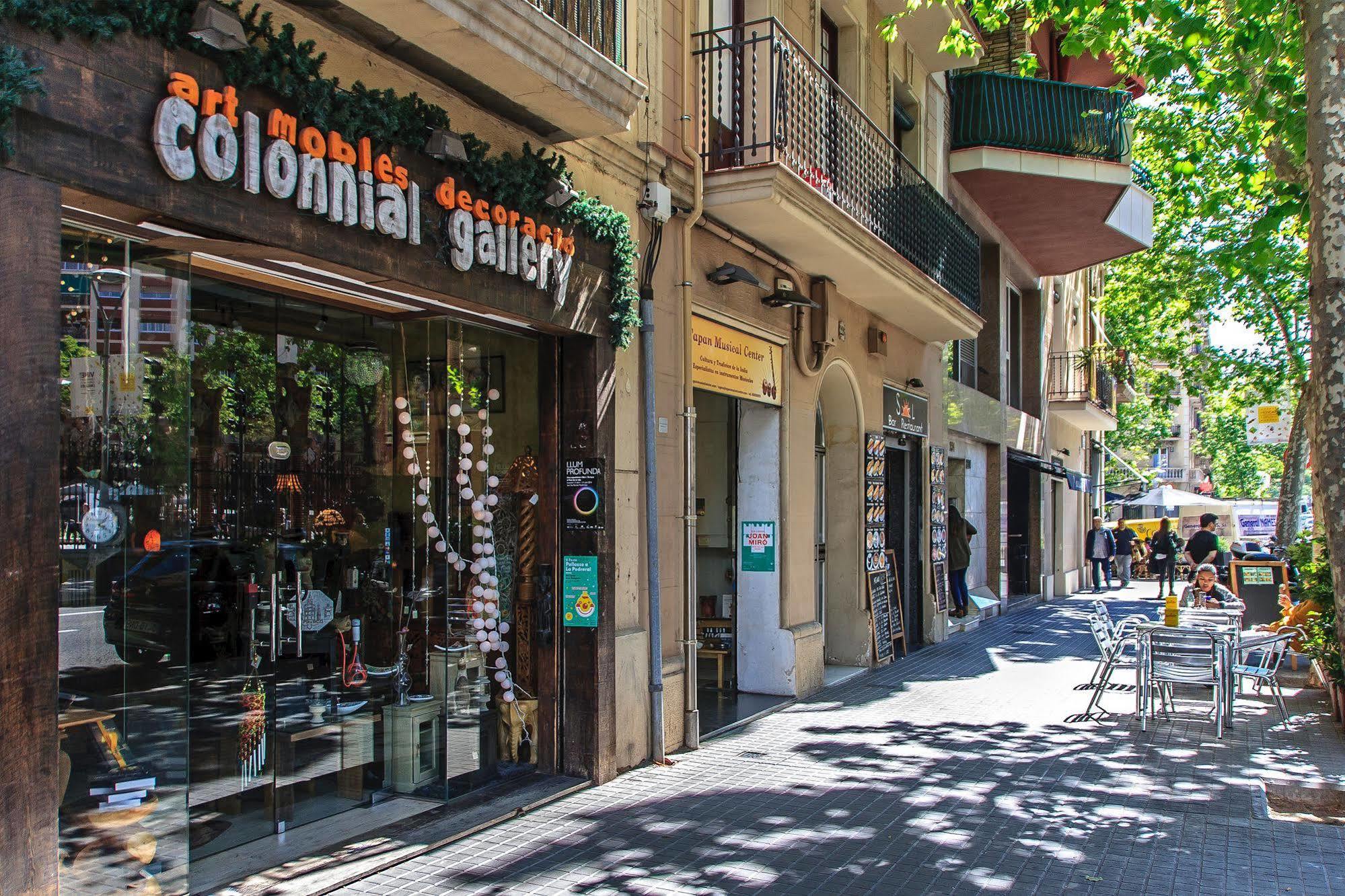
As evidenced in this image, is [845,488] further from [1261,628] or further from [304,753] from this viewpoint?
[304,753]

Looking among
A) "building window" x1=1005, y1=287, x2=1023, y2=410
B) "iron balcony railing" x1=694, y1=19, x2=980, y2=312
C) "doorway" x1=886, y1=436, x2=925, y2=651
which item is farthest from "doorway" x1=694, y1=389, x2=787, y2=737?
"building window" x1=1005, y1=287, x2=1023, y2=410

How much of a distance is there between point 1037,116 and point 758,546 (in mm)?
10111

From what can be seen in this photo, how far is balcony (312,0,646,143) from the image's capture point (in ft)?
16.7

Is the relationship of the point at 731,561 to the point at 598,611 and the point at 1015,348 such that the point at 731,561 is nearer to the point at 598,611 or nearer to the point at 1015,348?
the point at 598,611

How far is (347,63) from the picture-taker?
17.0 ft

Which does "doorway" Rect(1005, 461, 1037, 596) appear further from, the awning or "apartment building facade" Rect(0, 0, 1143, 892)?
"apartment building facade" Rect(0, 0, 1143, 892)

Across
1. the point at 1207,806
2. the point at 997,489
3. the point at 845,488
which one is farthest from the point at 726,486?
the point at 997,489

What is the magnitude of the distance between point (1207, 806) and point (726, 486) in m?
5.44

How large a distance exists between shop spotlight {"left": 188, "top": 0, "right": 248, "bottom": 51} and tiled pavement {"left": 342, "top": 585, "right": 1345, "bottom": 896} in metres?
3.87

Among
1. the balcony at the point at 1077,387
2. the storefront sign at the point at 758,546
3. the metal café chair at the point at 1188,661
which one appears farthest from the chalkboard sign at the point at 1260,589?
the balcony at the point at 1077,387

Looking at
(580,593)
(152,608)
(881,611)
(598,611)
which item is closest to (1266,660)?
(881,611)

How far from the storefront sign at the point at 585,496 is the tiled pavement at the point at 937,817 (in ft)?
5.74

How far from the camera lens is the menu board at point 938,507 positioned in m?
14.6

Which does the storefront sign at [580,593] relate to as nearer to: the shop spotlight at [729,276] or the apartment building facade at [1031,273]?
the shop spotlight at [729,276]
